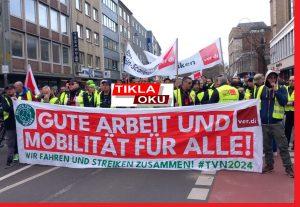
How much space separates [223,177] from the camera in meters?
7.67

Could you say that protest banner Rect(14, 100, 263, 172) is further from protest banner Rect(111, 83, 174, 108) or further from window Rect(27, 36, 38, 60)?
window Rect(27, 36, 38, 60)

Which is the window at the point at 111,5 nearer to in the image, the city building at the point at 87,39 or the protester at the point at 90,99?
the city building at the point at 87,39

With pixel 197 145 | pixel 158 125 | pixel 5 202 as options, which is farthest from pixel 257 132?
pixel 5 202

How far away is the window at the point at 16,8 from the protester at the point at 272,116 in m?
27.7

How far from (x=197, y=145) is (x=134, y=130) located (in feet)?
4.06

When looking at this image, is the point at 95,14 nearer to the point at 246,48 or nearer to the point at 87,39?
the point at 87,39

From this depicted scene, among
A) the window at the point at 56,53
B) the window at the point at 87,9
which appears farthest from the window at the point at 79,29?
the window at the point at 56,53

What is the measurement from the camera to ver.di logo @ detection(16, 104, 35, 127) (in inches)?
371

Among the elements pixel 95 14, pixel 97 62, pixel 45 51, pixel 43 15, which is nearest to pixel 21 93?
pixel 45 51

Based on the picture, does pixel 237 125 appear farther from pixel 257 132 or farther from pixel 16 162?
pixel 16 162

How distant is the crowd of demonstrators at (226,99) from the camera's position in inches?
310

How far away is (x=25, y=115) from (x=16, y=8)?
26.0m

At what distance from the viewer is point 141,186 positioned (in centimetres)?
718

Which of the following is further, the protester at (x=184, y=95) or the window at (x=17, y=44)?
the window at (x=17, y=44)
